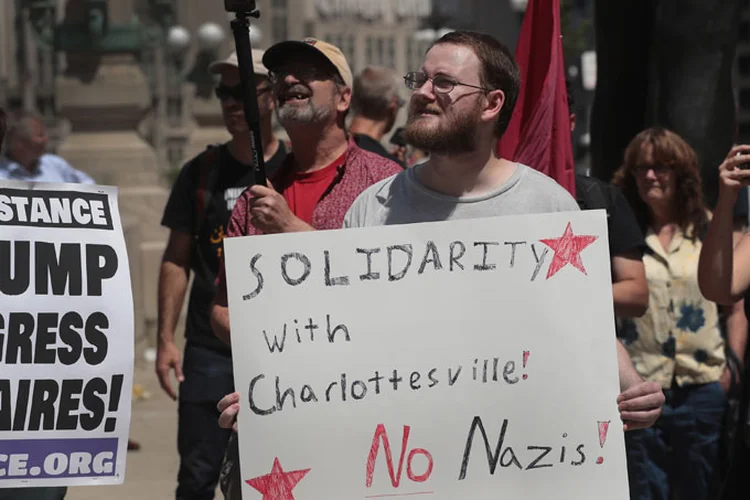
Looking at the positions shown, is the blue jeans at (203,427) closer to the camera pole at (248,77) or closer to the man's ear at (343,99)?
the man's ear at (343,99)

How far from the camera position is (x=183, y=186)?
21.1 feet

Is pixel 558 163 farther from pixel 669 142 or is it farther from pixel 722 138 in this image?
pixel 722 138

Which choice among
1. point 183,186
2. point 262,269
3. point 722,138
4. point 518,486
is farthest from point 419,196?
point 722,138

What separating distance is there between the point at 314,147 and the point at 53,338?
109 centimetres

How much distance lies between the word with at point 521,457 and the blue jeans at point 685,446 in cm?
232

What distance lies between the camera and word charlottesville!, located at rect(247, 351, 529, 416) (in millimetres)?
4016

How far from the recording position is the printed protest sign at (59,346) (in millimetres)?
4508

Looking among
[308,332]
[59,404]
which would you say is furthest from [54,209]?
[308,332]

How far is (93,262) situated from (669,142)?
2564mm

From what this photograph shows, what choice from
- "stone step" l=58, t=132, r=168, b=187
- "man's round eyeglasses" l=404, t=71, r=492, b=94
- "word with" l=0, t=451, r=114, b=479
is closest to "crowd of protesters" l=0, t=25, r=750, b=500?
"man's round eyeglasses" l=404, t=71, r=492, b=94

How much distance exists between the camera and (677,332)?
6.40 meters

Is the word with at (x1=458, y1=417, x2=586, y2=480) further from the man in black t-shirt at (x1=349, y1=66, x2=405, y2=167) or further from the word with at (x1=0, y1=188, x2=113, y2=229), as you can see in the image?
the man in black t-shirt at (x1=349, y1=66, x2=405, y2=167)

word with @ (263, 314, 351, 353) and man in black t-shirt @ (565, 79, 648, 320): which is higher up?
man in black t-shirt @ (565, 79, 648, 320)

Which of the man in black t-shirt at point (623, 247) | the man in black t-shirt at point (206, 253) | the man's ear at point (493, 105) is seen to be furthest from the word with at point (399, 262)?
the man in black t-shirt at point (206, 253)
